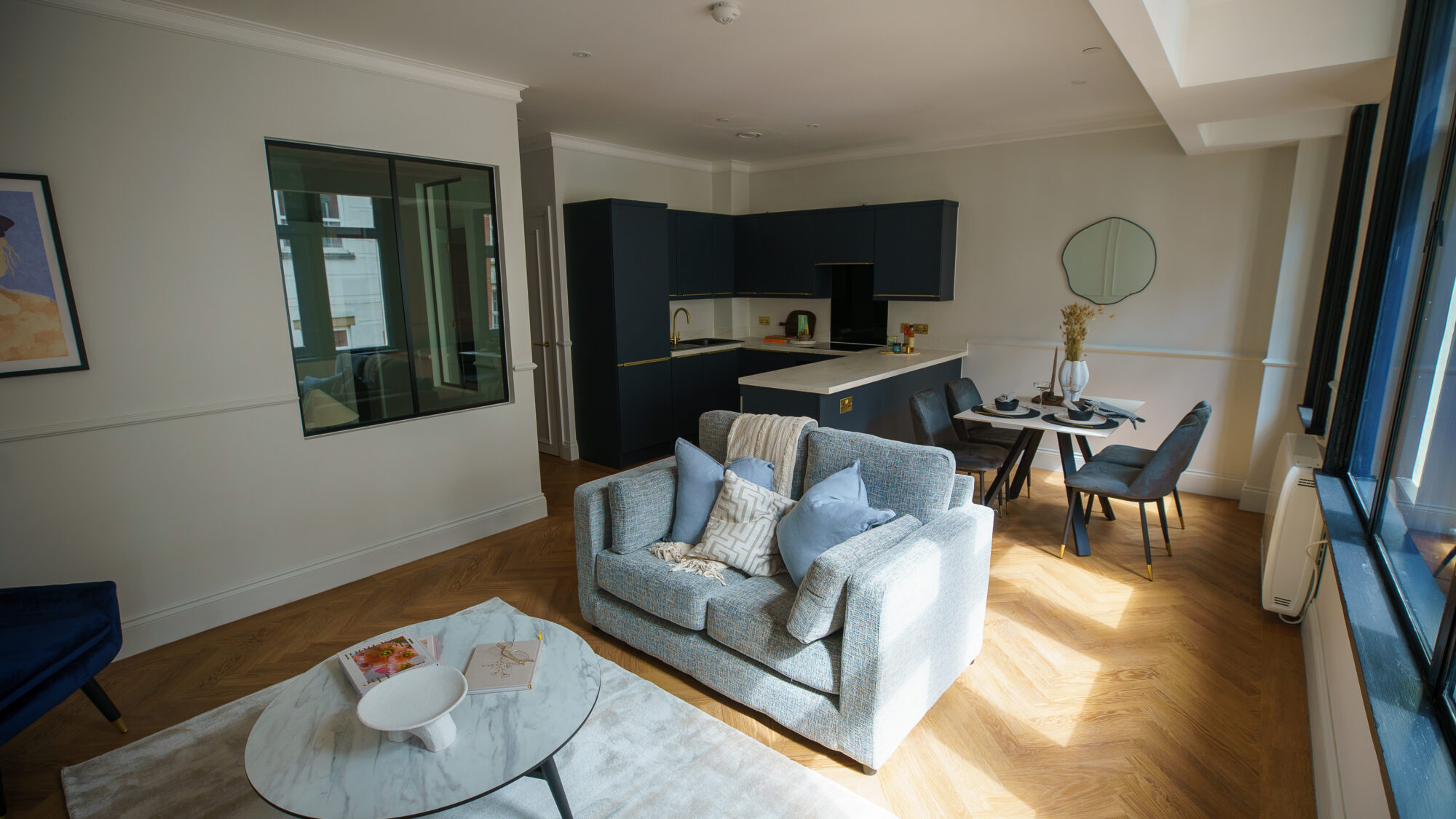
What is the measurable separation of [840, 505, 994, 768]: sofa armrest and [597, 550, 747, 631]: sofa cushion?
593mm

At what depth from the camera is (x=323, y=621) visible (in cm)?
315

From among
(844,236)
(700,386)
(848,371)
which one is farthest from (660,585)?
(844,236)

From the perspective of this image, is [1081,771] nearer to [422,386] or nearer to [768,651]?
[768,651]

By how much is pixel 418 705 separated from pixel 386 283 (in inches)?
99.3

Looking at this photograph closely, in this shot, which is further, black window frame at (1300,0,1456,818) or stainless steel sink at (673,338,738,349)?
stainless steel sink at (673,338,738,349)

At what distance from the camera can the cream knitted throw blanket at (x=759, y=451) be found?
269 centimetres

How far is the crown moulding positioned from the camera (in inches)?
103

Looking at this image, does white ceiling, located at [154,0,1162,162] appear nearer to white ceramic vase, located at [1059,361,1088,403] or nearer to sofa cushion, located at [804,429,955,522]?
white ceramic vase, located at [1059,361,1088,403]

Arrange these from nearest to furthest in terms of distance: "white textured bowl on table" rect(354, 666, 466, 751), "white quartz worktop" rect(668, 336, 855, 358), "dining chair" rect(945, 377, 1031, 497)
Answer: "white textured bowl on table" rect(354, 666, 466, 751), "dining chair" rect(945, 377, 1031, 497), "white quartz worktop" rect(668, 336, 855, 358)

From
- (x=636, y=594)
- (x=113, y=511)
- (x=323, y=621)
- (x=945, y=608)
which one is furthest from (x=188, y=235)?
(x=945, y=608)

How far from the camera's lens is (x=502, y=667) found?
1.97 meters

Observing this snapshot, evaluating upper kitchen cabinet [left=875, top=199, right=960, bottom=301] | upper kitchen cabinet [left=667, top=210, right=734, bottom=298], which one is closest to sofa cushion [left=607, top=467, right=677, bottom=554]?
upper kitchen cabinet [left=667, top=210, right=734, bottom=298]

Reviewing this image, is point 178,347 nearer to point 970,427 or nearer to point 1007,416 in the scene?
point 1007,416

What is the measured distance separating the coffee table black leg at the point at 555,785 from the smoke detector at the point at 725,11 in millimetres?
2653
